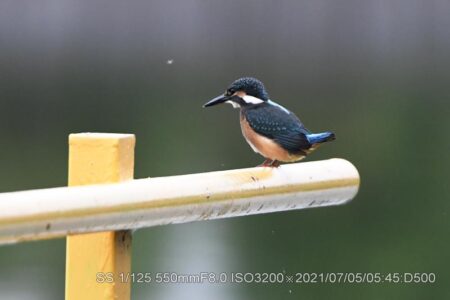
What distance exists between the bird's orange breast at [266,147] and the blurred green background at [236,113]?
374 centimetres

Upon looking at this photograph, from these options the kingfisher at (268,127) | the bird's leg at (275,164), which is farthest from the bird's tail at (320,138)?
the bird's leg at (275,164)

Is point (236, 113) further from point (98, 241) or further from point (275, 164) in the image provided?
point (98, 241)

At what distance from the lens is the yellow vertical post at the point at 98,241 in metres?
1.63

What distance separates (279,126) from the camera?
276 cm

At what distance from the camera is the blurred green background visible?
7191 millimetres

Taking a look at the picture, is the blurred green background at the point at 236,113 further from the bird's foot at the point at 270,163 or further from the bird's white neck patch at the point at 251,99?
the bird's foot at the point at 270,163

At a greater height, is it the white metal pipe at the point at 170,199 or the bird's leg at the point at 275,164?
the white metal pipe at the point at 170,199

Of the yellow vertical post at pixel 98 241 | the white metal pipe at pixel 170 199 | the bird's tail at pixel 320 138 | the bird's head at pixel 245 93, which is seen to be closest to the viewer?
the white metal pipe at pixel 170 199

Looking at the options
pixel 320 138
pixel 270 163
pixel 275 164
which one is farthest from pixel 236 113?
pixel 275 164

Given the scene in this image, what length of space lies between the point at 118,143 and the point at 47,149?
8453mm

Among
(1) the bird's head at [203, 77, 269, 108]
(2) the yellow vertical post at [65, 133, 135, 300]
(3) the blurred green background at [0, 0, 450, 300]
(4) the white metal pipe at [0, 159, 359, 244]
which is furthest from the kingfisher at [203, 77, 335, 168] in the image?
(3) the blurred green background at [0, 0, 450, 300]

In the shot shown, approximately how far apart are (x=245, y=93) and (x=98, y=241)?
125 centimetres

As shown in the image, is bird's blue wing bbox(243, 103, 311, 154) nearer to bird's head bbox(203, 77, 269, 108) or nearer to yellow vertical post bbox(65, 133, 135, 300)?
bird's head bbox(203, 77, 269, 108)

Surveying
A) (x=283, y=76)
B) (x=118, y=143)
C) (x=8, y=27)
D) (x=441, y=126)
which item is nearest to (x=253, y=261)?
(x=441, y=126)
